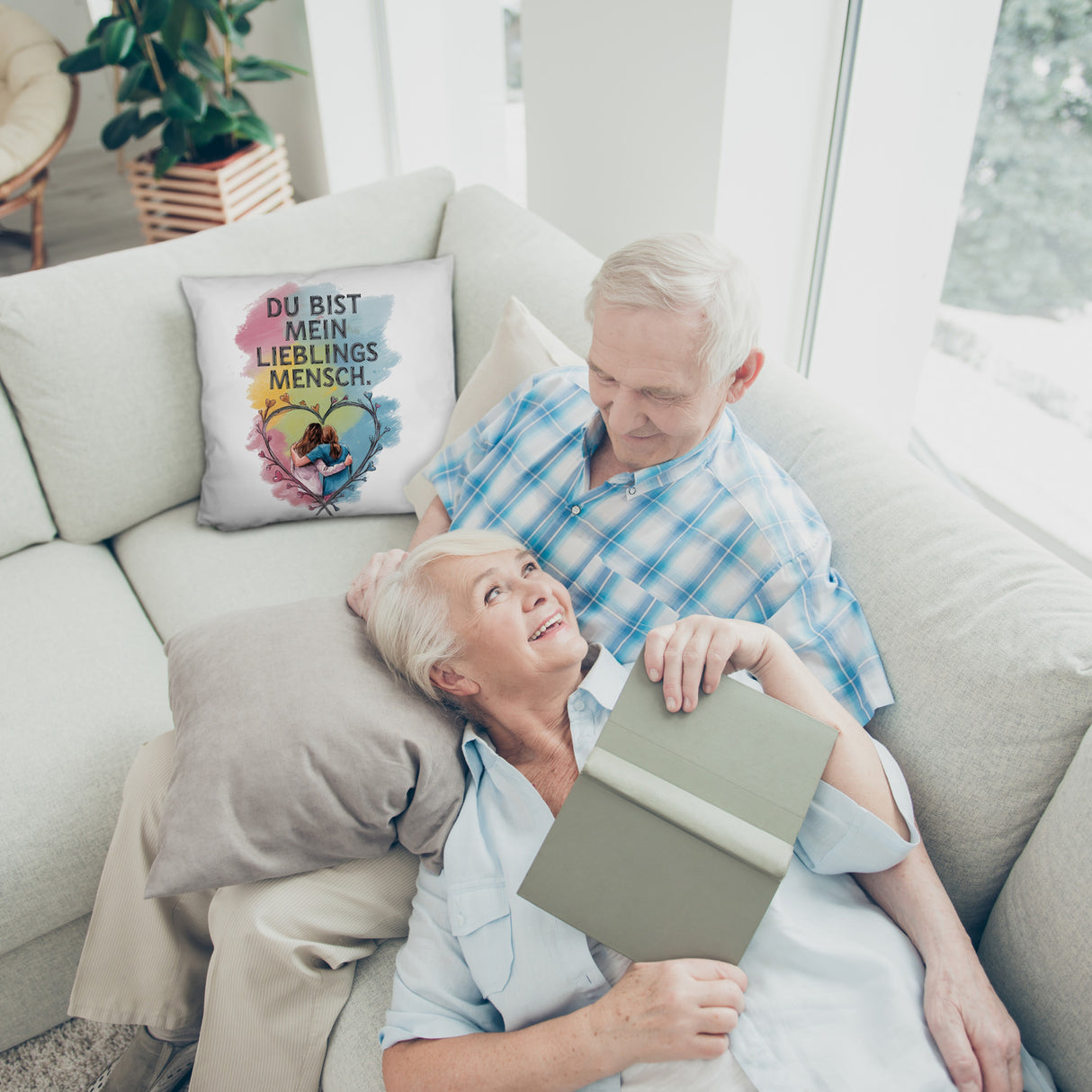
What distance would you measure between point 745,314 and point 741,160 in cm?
79

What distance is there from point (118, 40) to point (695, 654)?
9.09 ft

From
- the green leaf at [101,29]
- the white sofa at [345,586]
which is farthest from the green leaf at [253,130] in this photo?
the white sofa at [345,586]

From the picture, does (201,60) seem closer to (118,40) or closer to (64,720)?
(118,40)

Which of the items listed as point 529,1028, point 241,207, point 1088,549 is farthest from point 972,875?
point 241,207

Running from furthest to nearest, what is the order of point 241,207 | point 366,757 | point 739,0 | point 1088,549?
point 241,207 → point 1088,549 → point 739,0 → point 366,757

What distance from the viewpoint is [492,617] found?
105 centimetres

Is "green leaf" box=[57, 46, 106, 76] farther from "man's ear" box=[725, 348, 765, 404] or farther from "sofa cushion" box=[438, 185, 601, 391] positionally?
"man's ear" box=[725, 348, 765, 404]

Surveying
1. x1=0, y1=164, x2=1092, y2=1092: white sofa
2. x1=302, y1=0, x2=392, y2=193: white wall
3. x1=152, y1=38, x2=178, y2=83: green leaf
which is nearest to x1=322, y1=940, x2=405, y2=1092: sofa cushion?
x1=0, y1=164, x2=1092, y2=1092: white sofa

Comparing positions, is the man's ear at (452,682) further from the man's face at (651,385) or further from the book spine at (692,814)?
the man's face at (651,385)

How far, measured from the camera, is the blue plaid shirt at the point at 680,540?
110 cm

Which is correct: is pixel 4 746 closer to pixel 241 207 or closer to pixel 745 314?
pixel 745 314

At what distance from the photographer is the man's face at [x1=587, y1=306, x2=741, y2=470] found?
3.44ft

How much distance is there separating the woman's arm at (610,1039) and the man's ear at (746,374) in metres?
0.70

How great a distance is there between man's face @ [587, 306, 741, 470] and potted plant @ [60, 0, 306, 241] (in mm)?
2208
